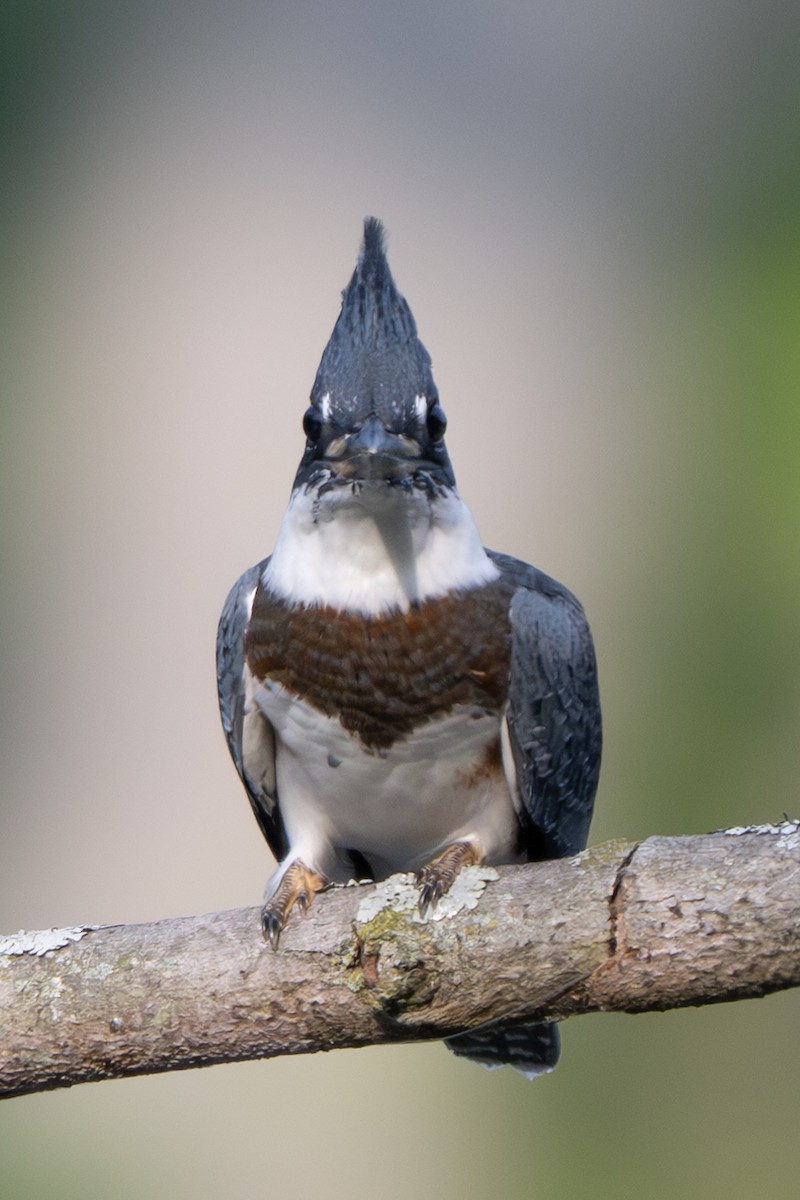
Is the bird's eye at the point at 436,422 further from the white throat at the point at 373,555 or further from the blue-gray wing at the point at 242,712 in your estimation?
the blue-gray wing at the point at 242,712

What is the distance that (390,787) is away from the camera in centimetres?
201

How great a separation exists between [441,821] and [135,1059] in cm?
57

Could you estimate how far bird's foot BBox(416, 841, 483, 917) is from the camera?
5.45 ft

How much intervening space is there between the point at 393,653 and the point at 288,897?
0.35 meters

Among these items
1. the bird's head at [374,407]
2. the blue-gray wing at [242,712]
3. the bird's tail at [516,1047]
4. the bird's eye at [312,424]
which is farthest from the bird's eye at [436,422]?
the bird's tail at [516,1047]

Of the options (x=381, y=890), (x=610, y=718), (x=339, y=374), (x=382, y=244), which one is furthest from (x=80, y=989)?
(x=610, y=718)

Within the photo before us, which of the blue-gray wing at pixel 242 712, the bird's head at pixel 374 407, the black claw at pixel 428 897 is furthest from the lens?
the blue-gray wing at pixel 242 712

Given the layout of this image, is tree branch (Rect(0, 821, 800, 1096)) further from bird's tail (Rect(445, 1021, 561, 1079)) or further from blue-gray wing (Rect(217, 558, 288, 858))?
bird's tail (Rect(445, 1021, 561, 1079))

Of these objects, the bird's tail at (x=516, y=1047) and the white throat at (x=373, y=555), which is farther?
the bird's tail at (x=516, y=1047)

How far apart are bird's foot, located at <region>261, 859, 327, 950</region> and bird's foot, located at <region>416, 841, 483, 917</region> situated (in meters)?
0.16

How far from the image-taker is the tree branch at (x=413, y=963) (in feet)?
4.87

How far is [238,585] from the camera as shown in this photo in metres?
2.19

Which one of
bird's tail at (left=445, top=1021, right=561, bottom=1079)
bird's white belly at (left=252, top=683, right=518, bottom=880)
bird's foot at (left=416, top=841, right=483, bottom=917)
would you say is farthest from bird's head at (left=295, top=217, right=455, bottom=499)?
bird's tail at (left=445, top=1021, right=561, bottom=1079)

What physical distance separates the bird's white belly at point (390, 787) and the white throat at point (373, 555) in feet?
0.52
